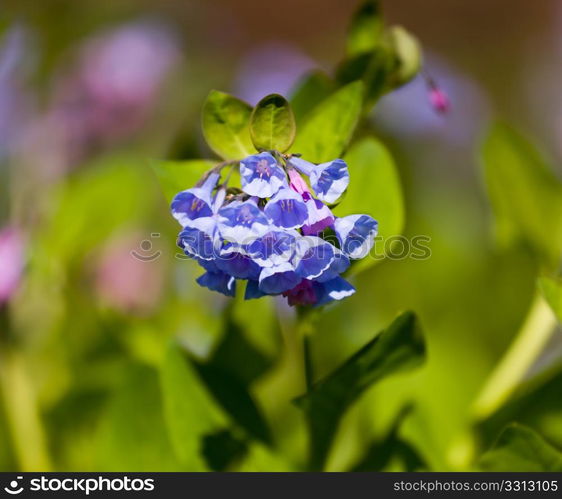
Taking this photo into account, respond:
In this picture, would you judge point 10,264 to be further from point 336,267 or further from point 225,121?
point 336,267

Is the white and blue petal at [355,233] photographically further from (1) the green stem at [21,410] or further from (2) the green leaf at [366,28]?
(1) the green stem at [21,410]

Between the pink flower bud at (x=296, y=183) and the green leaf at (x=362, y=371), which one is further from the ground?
the pink flower bud at (x=296, y=183)

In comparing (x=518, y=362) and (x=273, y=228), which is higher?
(x=273, y=228)

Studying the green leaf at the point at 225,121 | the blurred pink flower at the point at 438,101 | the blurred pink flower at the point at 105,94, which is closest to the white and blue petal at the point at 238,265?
the green leaf at the point at 225,121

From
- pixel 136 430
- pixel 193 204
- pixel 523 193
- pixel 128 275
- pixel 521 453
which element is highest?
pixel 193 204

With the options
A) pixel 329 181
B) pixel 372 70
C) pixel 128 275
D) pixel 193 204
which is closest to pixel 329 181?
pixel 329 181
